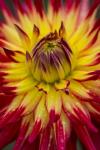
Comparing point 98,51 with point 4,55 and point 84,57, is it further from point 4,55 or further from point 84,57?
point 4,55

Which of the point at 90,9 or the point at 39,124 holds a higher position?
the point at 90,9

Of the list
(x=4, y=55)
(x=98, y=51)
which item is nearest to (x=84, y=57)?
(x=98, y=51)

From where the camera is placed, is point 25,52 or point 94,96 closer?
point 94,96

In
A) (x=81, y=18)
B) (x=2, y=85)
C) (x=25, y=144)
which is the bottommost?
(x=25, y=144)
